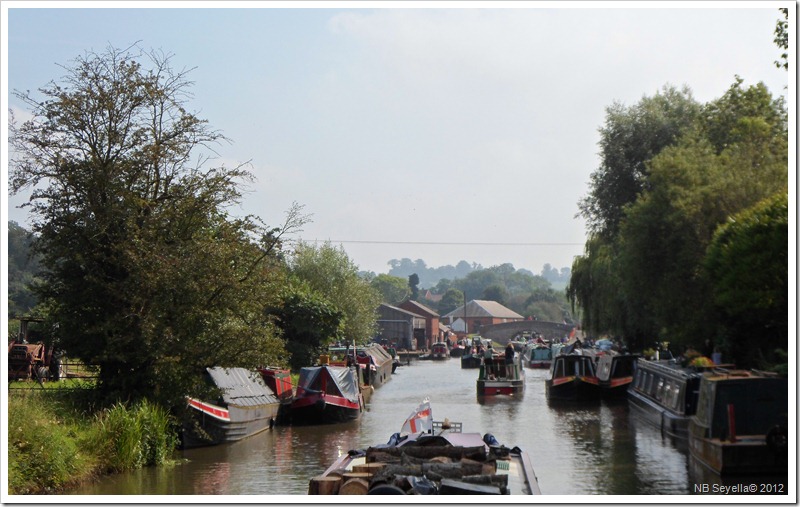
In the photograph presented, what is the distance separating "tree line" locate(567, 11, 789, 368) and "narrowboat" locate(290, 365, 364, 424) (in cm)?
1038

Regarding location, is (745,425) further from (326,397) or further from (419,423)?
(326,397)

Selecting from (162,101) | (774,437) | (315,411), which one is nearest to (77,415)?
(162,101)

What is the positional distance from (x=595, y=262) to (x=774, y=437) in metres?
28.1

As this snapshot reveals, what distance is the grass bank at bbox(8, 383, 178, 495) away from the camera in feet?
50.2

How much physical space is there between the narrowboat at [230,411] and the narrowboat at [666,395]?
35.6 ft

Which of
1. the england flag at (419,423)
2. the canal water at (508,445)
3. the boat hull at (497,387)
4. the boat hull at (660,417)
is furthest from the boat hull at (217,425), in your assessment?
the boat hull at (497,387)

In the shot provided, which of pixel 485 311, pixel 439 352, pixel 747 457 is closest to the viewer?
pixel 747 457

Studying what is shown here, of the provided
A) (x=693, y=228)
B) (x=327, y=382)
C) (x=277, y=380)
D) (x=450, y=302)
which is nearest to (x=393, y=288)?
(x=450, y=302)

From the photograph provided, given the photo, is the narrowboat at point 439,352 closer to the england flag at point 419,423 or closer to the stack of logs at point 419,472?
the england flag at point 419,423

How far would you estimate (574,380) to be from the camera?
36688 mm

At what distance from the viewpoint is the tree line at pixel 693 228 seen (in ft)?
72.1

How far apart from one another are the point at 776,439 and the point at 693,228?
1352 centimetres

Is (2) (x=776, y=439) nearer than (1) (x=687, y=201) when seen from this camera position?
Yes

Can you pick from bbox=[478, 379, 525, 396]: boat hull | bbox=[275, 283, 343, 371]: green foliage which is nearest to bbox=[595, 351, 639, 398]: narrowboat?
bbox=[478, 379, 525, 396]: boat hull
